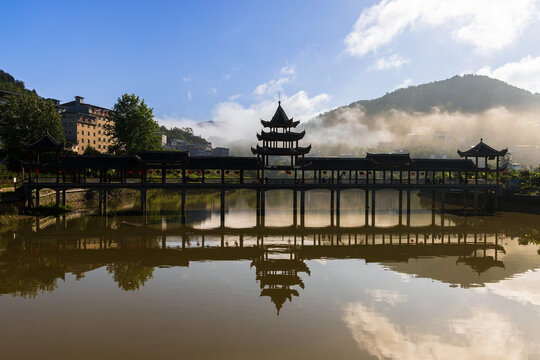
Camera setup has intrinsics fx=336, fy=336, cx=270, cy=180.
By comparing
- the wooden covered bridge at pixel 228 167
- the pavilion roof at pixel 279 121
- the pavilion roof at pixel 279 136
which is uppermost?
the pavilion roof at pixel 279 121

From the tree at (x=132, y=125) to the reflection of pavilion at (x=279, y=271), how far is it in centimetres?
3813

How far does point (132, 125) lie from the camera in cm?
5369

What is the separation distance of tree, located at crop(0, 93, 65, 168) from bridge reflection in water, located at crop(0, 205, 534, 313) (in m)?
19.6

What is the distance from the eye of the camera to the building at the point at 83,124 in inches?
3585

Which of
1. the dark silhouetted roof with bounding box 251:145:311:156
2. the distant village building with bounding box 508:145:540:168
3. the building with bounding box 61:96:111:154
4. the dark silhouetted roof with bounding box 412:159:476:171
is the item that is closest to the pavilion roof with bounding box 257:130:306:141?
the dark silhouetted roof with bounding box 251:145:311:156

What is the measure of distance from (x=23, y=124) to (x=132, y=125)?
14110 millimetres

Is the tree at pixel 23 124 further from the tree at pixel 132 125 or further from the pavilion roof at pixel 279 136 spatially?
the pavilion roof at pixel 279 136

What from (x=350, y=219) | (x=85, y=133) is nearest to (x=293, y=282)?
(x=350, y=219)

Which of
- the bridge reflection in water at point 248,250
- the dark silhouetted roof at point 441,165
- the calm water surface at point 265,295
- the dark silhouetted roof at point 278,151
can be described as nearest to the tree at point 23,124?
the bridge reflection in water at point 248,250

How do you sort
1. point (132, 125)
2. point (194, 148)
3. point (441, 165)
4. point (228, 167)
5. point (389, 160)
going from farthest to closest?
point (194, 148)
point (132, 125)
point (441, 165)
point (389, 160)
point (228, 167)

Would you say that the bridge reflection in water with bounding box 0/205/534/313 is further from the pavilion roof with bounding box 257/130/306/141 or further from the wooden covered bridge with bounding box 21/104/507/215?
the pavilion roof with bounding box 257/130/306/141

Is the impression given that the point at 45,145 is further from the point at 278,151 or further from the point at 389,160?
the point at 389,160

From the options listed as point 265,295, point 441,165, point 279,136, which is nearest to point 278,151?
point 279,136

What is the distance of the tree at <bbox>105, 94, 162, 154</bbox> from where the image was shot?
53.5 meters
